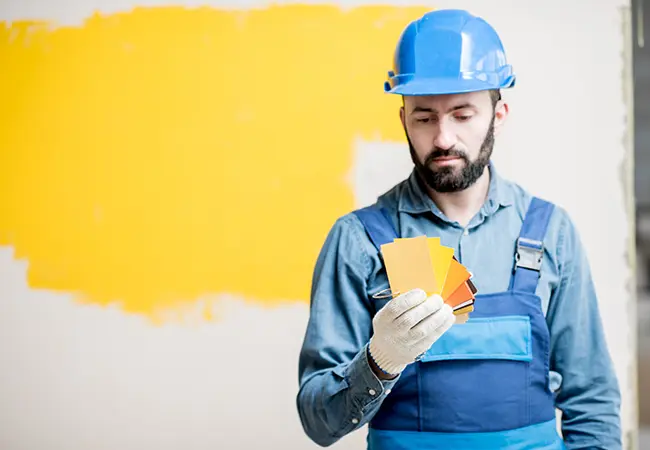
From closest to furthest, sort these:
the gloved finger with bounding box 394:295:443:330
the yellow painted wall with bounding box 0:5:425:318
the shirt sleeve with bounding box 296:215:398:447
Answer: the gloved finger with bounding box 394:295:443:330
the shirt sleeve with bounding box 296:215:398:447
the yellow painted wall with bounding box 0:5:425:318

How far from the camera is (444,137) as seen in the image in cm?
167

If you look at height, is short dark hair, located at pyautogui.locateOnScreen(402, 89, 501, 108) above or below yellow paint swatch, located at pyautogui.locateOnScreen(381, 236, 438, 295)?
above

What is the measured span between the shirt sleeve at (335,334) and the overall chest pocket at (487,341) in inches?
6.5

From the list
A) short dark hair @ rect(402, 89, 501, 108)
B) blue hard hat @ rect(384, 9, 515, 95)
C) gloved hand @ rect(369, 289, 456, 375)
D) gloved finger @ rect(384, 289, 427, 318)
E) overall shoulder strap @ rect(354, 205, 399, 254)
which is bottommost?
gloved hand @ rect(369, 289, 456, 375)

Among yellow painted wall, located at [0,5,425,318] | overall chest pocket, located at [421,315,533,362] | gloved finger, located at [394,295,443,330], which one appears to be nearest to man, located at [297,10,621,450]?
overall chest pocket, located at [421,315,533,362]

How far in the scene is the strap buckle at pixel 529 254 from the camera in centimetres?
168

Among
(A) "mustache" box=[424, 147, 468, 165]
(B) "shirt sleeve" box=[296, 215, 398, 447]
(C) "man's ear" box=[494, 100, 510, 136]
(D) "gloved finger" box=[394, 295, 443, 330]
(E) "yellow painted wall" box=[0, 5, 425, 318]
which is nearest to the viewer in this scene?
(D) "gloved finger" box=[394, 295, 443, 330]

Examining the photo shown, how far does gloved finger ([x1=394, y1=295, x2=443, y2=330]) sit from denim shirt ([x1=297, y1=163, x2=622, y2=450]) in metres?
0.23

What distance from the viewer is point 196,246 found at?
2.74m

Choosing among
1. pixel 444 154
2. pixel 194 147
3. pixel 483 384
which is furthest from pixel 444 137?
pixel 194 147

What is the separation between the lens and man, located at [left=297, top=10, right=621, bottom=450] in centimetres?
162

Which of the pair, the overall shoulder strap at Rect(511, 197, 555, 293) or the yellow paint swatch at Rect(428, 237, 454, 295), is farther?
the overall shoulder strap at Rect(511, 197, 555, 293)

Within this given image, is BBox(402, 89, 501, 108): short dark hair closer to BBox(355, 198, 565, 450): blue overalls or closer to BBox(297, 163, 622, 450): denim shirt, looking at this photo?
BBox(297, 163, 622, 450): denim shirt

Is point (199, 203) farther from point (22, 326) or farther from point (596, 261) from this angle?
point (596, 261)
